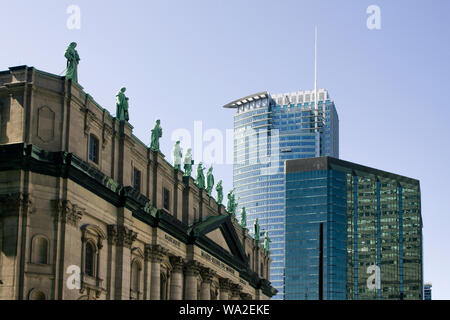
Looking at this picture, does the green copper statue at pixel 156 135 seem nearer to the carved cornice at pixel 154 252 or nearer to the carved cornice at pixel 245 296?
the carved cornice at pixel 154 252

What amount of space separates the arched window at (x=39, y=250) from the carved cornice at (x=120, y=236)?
7.97m

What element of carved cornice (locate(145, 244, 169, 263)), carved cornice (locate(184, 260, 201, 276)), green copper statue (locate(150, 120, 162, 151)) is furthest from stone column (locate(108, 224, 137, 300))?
carved cornice (locate(184, 260, 201, 276))

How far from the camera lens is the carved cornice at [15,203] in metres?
48.5

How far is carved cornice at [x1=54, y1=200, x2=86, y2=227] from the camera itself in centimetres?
4997

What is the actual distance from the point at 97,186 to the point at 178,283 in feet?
59.4

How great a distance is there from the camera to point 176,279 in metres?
69.5

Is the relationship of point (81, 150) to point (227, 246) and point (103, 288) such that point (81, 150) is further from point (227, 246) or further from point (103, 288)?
point (227, 246)

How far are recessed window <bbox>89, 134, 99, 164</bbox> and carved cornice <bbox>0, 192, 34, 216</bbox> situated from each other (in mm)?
8157

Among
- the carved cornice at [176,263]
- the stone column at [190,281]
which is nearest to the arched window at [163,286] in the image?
the carved cornice at [176,263]

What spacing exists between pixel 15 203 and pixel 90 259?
27.9 ft

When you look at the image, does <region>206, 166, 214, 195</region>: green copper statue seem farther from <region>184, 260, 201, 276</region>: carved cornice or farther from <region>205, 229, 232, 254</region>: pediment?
<region>184, 260, 201, 276</region>: carved cornice

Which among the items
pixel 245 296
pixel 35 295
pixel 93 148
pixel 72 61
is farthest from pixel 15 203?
pixel 245 296

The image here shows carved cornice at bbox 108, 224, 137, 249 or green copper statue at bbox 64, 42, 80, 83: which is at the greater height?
green copper statue at bbox 64, 42, 80, 83
